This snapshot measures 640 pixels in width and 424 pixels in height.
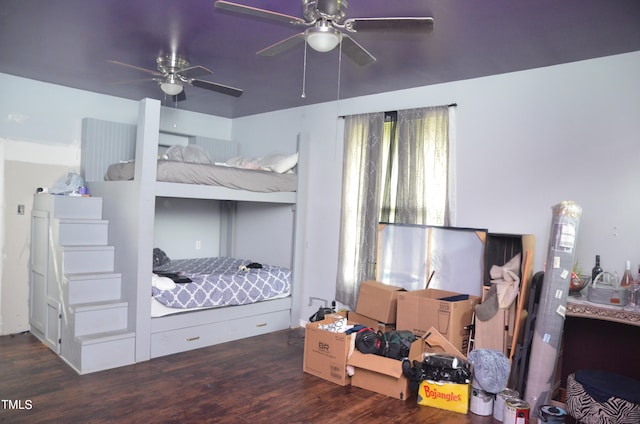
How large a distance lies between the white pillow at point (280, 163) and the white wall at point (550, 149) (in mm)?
1110

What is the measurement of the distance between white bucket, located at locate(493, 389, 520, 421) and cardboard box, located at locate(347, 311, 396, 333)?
1.08 metres

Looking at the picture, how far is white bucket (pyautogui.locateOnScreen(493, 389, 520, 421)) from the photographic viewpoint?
2.75 meters

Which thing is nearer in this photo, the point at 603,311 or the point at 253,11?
the point at 253,11

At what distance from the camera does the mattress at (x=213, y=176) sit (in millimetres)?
3754

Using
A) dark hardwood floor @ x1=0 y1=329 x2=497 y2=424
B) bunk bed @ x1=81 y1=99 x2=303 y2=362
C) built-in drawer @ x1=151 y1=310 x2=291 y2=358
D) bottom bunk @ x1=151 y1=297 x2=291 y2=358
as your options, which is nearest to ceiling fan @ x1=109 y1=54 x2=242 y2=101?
bunk bed @ x1=81 y1=99 x2=303 y2=362

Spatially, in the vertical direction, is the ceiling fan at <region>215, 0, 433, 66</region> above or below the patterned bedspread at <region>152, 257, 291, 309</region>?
above

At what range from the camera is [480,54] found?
10.3 feet

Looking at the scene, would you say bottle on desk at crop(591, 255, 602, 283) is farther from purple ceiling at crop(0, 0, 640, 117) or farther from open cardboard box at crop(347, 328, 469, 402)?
purple ceiling at crop(0, 0, 640, 117)

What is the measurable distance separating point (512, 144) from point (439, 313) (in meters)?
1.50

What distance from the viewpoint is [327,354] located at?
11.0 ft

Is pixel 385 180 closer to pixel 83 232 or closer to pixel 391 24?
Answer: pixel 391 24

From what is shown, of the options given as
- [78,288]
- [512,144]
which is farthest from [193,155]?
[512,144]

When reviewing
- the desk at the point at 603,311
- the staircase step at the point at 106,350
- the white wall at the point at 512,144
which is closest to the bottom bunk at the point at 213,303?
the staircase step at the point at 106,350

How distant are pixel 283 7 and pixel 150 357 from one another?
2.98 metres
